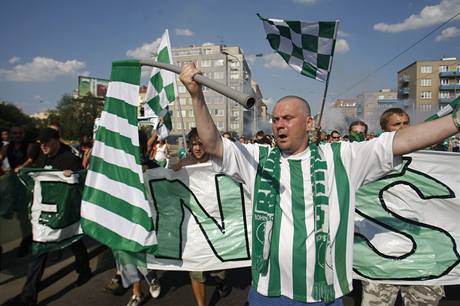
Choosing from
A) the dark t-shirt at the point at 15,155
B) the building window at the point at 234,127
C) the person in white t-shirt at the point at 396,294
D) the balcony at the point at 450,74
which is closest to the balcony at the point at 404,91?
the balcony at the point at 450,74

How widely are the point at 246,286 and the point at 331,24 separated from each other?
129 inches

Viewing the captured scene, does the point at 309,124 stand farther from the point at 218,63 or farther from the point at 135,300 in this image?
the point at 218,63

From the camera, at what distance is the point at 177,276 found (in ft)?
16.8

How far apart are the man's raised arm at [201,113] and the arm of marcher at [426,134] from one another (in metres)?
0.95

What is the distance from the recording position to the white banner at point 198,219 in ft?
13.0

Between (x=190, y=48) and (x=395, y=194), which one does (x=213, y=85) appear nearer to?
(x=395, y=194)

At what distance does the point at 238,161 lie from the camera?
2186 millimetres

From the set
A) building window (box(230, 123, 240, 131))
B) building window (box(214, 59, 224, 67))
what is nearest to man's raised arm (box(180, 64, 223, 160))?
building window (box(230, 123, 240, 131))

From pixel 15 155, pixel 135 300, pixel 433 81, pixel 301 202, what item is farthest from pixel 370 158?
pixel 433 81

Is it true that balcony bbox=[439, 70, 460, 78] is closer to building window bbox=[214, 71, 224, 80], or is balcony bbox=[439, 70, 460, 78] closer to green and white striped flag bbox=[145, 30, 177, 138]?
building window bbox=[214, 71, 224, 80]

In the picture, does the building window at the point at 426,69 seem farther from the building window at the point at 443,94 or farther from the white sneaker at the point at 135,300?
the white sneaker at the point at 135,300

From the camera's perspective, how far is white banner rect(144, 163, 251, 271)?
3.95 metres

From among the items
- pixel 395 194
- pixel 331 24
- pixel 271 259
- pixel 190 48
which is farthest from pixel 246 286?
pixel 190 48

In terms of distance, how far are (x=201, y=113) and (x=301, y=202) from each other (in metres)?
0.73
